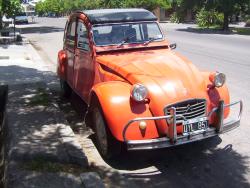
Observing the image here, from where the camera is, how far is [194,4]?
37.5 metres

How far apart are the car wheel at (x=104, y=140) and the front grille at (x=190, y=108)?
2.61ft

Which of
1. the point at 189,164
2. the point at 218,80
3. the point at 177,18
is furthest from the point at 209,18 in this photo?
the point at 189,164

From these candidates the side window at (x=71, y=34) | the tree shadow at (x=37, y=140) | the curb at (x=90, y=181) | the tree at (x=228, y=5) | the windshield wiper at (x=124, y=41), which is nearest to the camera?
the curb at (x=90, y=181)

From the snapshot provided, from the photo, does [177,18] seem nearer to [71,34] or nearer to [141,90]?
[71,34]

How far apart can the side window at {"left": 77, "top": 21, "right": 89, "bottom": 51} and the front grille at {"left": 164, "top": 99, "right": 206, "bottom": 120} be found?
2.33 m

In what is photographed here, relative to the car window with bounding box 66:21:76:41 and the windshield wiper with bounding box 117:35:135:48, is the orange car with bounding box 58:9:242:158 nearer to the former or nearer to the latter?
the windshield wiper with bounding box 117:35:135:48

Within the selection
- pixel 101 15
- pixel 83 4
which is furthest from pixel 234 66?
pixel 83 4

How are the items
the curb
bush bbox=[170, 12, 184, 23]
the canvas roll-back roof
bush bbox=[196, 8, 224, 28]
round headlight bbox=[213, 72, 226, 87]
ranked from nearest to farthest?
1. the curb
2. round headlight bbox=[213, 72, 226, 87]
3. the canvas roll-back roof
4. bush bbox=[196, 8, 224, 28]
5. bush bbox=[170, 12, 184, 23]

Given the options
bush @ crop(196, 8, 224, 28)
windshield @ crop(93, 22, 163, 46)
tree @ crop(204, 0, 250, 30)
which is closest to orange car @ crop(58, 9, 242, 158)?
windshield @ crop(93, 22, 163, 46)

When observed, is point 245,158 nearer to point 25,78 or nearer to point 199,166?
point 199,166

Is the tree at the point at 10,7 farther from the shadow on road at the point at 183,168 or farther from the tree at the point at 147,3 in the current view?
the tree at the point at 147,3

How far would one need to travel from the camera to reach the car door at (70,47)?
7.86 metres

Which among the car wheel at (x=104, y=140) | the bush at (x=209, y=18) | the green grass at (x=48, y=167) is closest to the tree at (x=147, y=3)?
the bush at (x=209, y=18)

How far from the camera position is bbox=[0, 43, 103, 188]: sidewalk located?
4355 millimetres
